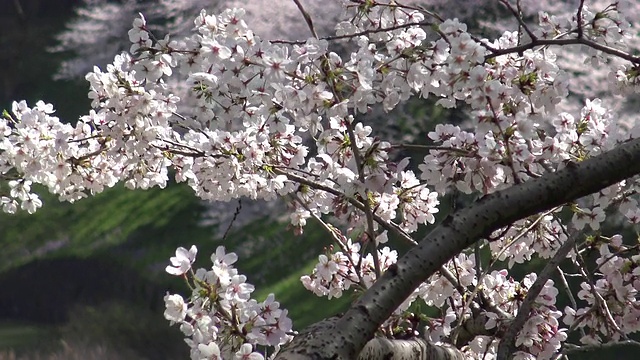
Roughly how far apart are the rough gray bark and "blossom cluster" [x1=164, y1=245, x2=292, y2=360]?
30 centimetres

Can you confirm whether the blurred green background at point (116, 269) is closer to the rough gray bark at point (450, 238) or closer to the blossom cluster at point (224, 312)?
the blossom cluster at point (224, 312)

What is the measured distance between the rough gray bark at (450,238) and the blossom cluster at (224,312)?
0.99 ft

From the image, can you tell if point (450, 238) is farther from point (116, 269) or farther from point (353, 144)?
point (116, 269)

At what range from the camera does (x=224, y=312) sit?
159 centimetres

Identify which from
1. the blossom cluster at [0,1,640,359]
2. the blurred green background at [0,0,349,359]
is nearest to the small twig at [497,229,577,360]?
the blossom cluster at [0,1,640,359]

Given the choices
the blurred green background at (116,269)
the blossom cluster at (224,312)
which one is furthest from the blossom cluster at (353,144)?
the blurred green background at (116,269)

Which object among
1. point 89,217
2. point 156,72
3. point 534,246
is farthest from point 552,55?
point 89,217

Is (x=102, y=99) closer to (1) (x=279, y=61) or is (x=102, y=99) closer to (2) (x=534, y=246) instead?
(1) (x=279, y=61)

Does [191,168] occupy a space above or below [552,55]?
below

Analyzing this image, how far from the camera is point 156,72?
2.02m

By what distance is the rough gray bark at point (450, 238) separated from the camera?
1194 mm

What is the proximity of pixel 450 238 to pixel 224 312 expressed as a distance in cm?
50

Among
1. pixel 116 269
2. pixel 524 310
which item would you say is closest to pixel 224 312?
pixel 524 310

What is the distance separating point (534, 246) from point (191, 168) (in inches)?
43.1
